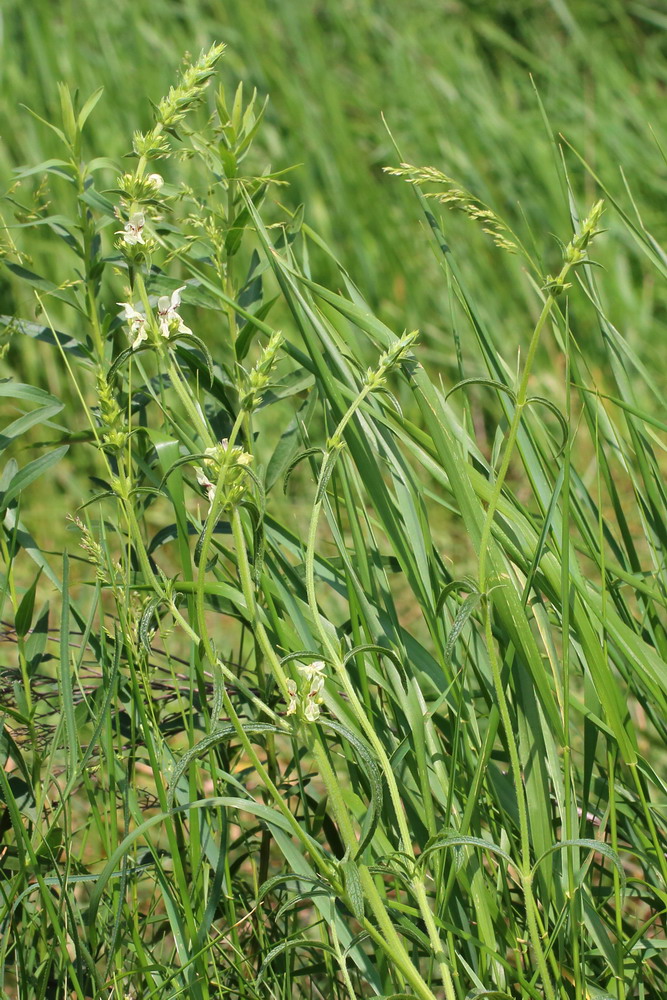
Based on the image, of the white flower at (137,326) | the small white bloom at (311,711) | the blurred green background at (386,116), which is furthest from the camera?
the blurred green background at (386,116)

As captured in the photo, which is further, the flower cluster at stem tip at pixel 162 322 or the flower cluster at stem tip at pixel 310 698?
the flower cluster at stem tip at pixel 162 322

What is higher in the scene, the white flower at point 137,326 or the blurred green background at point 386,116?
the blurred green background at point 386,116

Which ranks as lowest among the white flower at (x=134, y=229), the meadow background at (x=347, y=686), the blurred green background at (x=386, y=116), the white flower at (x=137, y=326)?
the meadow background at (x=347, y=686)

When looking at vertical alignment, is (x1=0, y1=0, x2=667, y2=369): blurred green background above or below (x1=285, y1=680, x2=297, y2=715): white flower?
above

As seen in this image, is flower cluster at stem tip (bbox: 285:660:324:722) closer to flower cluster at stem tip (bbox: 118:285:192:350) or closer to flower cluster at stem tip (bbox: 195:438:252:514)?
flower cluster at stem tip (bbox: 195:438:252:514)

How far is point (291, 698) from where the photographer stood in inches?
27.3

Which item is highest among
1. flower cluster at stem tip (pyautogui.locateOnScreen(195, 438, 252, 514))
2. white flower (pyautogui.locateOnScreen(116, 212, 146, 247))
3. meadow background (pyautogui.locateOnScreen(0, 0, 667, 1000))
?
white flower (pyautogui.locateOnScreen(116, 212, 146, 247))

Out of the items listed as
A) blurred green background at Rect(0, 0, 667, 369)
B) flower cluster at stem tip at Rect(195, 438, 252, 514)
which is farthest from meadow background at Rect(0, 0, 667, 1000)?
blurred green background at Rect(0, 0, 667, 369)

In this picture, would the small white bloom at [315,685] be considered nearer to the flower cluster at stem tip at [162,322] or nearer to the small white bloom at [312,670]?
the small white bloom at [312,670]

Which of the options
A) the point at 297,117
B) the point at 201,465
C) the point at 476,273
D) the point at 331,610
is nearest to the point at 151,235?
the point at 201,465

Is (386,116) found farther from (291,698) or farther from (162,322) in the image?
(291,698)

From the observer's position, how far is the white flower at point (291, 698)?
26.7 inches

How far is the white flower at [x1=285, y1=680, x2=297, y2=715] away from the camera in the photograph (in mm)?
679

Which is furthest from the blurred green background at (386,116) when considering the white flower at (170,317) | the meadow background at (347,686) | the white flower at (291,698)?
the white flower at (291,698)
